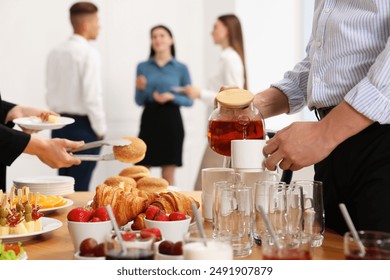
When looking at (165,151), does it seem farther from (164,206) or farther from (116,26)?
(164,206)

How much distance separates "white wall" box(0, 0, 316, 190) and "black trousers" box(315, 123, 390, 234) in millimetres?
5202

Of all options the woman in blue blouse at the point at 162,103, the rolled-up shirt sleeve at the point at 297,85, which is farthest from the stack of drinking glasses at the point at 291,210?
the woman in blue blouse at the point at 162,103

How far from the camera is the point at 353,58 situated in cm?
170

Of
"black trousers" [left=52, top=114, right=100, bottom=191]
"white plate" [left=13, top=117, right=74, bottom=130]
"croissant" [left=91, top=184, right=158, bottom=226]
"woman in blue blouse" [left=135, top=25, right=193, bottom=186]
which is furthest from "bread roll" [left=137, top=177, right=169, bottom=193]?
"woman in blue blouse" [left=135, top=25, right=193, bottom=186]

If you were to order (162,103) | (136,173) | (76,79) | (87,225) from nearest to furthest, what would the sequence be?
(87,225) < (136,173) < (76,79) < (162,103)

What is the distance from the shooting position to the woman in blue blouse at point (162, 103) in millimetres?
6320

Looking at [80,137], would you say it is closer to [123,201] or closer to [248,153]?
[123,201]

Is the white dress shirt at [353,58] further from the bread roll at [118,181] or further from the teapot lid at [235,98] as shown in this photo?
the bread roll at [118,181]

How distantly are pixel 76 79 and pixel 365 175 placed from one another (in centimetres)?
409

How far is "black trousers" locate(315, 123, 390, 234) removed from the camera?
1.63 meters

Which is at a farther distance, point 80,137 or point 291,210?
point 80,137

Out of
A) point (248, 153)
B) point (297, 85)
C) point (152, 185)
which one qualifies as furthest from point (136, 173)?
point (248, 153)

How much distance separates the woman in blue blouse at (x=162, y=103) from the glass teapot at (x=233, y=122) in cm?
449
